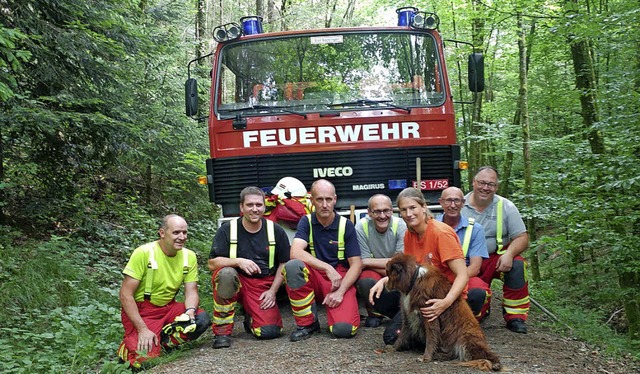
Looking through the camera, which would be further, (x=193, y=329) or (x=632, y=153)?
(x=632, y=153)

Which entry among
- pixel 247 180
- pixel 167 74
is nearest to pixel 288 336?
pixel 247 180

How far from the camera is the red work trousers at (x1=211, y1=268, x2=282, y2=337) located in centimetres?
491

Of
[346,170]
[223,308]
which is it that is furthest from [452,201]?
[223,308]

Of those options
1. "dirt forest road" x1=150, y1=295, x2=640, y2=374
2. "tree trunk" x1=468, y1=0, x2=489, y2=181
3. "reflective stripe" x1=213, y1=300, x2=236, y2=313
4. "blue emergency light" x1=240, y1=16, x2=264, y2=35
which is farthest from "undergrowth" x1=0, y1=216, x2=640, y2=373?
"tree trunk" x1=468, y1=0, x2=489, y2=181

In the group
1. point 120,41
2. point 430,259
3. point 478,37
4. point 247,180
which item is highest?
point 478,37

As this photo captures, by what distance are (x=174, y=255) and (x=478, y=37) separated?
37.9 feet

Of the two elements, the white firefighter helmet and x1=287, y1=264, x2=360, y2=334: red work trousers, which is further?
the white firefighter helmet

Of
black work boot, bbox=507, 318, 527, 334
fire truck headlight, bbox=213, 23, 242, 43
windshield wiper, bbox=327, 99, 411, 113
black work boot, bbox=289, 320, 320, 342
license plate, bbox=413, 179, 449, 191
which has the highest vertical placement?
fire truck headlight, bbox=213, 23, 242, 43

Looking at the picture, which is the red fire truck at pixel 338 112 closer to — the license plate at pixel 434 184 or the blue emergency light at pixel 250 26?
the license plate at pixel 434 184

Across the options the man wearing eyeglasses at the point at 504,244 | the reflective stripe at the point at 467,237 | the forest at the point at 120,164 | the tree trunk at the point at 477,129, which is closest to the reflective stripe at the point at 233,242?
the forest at the point at 120,164

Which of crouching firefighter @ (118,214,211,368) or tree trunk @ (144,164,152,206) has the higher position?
tree trunk @ (144,164,152,206)

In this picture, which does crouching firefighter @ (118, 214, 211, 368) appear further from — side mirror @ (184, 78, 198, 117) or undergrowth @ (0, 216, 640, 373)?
side mirror @ (184, 78, 198, 117)

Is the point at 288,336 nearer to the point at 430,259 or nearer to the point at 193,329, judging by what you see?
the point at 193,329

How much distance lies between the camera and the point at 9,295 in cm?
635
